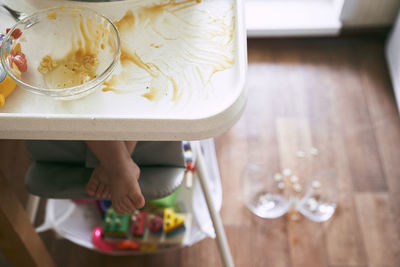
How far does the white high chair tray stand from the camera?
614 mm

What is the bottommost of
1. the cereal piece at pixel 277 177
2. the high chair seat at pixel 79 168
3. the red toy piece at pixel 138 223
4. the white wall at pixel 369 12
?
the cereal piece at pixel 277 177

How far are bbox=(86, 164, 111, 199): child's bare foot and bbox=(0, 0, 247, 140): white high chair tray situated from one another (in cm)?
24

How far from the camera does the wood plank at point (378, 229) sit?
1.30m

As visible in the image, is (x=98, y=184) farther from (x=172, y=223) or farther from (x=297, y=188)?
(x=297, y=188)

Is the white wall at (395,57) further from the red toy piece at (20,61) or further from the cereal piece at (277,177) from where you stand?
the red toy piece at (20,61)

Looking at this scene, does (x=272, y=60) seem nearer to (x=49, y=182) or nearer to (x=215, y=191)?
(x=215, y=191)

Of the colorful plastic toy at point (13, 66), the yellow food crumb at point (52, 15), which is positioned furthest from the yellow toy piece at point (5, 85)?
the yellow food crumb at point (52, 15)

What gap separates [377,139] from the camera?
151 centimetres

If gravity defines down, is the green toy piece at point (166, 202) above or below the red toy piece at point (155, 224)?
above

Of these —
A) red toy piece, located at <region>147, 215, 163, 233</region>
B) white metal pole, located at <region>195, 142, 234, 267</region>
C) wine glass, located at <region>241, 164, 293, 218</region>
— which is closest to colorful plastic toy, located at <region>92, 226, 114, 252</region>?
red toy piece, located at <region>147, 215, 163, 233</region>

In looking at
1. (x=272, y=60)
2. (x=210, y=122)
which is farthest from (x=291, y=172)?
(x=210, y=122)

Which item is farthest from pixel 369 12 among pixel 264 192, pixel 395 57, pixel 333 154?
pixel 264 192

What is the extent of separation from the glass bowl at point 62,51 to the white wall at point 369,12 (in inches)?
47.1

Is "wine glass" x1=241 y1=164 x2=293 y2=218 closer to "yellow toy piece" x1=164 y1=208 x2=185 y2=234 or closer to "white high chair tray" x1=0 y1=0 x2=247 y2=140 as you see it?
"yellow toy piece" x1=164 y1=208 x2=185 y2=234
